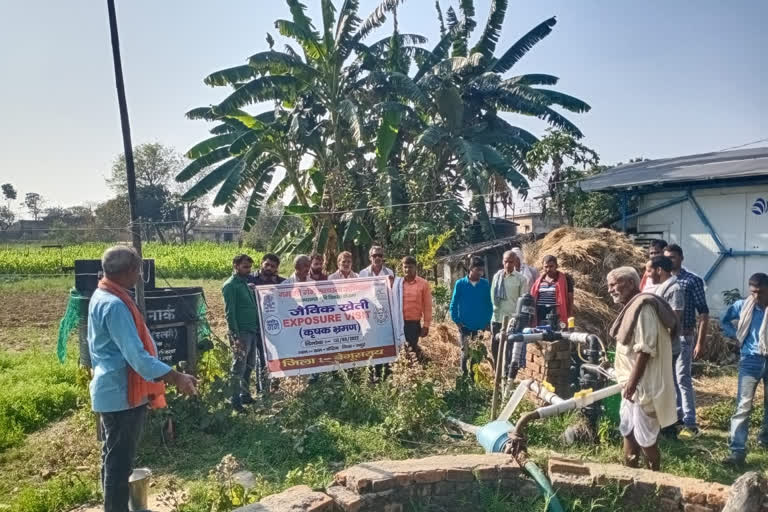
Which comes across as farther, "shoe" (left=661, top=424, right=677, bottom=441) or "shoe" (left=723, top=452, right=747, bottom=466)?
"shoe" (left=661, top=424, right=677, bottom=441)

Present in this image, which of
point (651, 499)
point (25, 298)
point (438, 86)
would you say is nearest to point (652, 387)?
point (651, 499)

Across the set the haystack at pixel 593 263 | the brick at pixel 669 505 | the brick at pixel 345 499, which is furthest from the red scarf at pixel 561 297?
the brick at pixel 345 499

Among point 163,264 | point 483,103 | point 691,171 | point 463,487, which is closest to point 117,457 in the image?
point 463,487

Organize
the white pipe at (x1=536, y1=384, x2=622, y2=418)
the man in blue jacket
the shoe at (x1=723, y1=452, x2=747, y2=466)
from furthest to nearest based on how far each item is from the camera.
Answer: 1. the man in blue jacket
2. the shoe at (x1=723, y1=452, x2=747, y2=466)
3. the white pipe at (x1=536, y1=384, x2=622, y2=418)

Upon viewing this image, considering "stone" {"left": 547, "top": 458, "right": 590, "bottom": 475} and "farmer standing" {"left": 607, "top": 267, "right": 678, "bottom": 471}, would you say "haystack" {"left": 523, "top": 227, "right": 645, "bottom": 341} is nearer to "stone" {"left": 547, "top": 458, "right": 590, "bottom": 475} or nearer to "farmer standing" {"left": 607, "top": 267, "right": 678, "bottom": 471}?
"farmer standing" {"left": 607, "top": 267, "right": 678, "bottom": 471}

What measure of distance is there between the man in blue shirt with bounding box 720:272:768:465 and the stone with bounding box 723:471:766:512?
5.02 ft

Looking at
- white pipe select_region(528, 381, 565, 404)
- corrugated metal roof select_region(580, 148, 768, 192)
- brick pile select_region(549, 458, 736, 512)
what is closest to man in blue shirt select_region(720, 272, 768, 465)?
brick pile select_region(549, 458, 736, 512)

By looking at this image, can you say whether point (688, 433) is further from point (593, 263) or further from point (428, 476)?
point (593, 263)

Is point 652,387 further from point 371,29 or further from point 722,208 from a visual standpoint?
point 371,29

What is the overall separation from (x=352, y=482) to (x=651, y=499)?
1792 millimetres

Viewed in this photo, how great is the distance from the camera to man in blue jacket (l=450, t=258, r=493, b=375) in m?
6.25

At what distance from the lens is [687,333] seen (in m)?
4.92

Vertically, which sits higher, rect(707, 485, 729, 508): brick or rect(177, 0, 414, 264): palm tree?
rect(177, 0, 414, 264): palm tree

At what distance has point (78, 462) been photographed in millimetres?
4375
